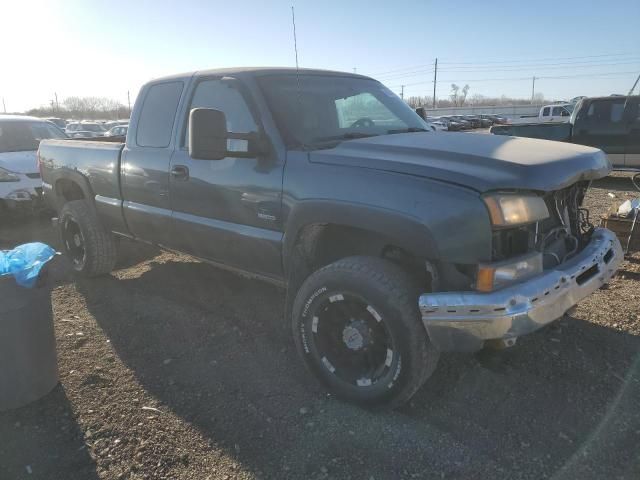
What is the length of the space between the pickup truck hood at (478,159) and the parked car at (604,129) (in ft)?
29.3

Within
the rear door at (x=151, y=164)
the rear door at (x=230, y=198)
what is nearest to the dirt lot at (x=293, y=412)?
the rear door at (x=230, y=198)

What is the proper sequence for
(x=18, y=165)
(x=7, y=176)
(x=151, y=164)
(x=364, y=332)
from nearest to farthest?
(x=364, y=332)
(x=151, y=164)
(x=7, y=176)
(x=18, y=165)

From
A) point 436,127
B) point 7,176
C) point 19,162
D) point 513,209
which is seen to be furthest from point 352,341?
point 436,127

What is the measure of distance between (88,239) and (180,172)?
1.90 m

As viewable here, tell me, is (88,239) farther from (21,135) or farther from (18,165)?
(21,135)

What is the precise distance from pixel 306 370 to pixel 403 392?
88cm

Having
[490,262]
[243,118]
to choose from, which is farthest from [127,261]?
[490,262]

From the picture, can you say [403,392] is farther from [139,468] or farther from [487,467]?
[139,468]

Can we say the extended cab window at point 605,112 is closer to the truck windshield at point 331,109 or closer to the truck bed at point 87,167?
the truck windshield at point 331,109

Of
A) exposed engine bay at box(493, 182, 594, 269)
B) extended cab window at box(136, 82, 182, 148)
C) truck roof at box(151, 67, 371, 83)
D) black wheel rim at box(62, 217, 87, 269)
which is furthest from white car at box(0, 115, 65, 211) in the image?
exposed engine bay at box(493, 182, 594, 269)

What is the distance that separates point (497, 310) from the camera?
2275 mm

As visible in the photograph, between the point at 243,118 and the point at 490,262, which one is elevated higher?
the point at 243,118

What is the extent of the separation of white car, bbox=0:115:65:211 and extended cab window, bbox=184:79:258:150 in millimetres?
5231

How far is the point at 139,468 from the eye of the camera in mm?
2486
